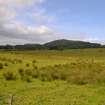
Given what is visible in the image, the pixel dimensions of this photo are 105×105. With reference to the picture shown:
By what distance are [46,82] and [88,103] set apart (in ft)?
30.1

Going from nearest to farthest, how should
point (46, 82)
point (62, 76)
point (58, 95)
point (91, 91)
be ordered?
point (58, 95) → point (91, 91) → point (46, 82) → point (62, 76)

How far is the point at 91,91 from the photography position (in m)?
22.8

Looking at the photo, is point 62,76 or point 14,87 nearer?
point 14,87

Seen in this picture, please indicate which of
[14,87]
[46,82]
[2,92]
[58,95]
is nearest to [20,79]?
[46,82]

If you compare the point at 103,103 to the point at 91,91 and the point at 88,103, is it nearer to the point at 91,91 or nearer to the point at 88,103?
the point at 88,103

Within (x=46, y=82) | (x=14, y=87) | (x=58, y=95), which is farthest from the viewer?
(x=46, y=82)

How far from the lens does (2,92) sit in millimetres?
22359

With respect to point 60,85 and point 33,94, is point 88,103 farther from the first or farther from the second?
point 60,85

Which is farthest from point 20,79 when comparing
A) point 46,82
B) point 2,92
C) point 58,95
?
point 58,95

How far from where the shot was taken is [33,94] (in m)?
21.6

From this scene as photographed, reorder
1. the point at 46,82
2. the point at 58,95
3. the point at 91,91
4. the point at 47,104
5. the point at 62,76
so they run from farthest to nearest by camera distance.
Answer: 1. the point at 62,76
2. the point at 46,82
3. the point at 91,91
4. the point at 58,95
5. the point at 47,104

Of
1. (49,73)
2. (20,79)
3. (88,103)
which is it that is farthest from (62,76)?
(88,103)

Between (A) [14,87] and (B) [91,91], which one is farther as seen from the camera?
(A) [14,87]

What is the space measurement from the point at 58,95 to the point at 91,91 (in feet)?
9.11
